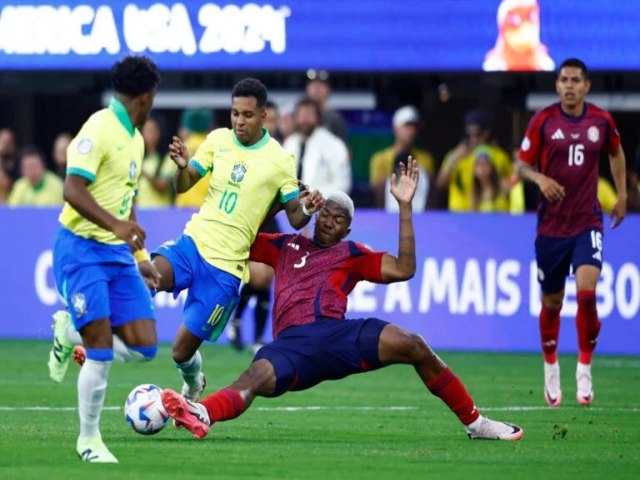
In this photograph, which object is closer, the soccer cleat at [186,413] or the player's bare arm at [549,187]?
the soccer cleat at [186,413]

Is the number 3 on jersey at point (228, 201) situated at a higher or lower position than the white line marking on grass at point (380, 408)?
higher

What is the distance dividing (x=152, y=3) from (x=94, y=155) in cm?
1051

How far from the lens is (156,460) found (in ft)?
31.1

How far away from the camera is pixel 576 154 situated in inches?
553

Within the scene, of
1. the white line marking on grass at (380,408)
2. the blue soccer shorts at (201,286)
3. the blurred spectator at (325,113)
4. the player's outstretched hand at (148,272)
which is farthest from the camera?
the blurred spectator at (325,113)

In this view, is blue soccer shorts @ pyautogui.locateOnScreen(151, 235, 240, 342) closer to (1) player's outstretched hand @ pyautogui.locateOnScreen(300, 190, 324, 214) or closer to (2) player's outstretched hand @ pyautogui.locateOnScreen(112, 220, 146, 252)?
(1) player's outstretched hand @ pyautogui.locateOnScreen(300, 190, 324, 214)

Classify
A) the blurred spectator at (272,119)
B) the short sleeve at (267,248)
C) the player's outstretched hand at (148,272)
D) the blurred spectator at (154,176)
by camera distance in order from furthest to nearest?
the blurred spectator at (154,176)
the blurred spectator at (272,119)
the short sleeve at (267,248)
the player's outstretched hand at (148,272)

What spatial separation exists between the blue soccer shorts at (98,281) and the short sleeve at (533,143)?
5252 millimetres

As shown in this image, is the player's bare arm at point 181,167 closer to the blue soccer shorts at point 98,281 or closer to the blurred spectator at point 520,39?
the blue soccer shorts at point 98,281

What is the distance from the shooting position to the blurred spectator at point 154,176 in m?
20.1

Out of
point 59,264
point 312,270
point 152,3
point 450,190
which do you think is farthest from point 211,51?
point 59,264

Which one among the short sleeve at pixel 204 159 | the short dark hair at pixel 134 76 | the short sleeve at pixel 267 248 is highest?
the short dark hair at pixel 134 76

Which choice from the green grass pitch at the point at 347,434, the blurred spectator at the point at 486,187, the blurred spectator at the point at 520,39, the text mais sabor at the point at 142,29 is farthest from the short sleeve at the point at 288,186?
the blurred spectator at the point at 486,187

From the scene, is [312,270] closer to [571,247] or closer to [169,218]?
[571,247]
